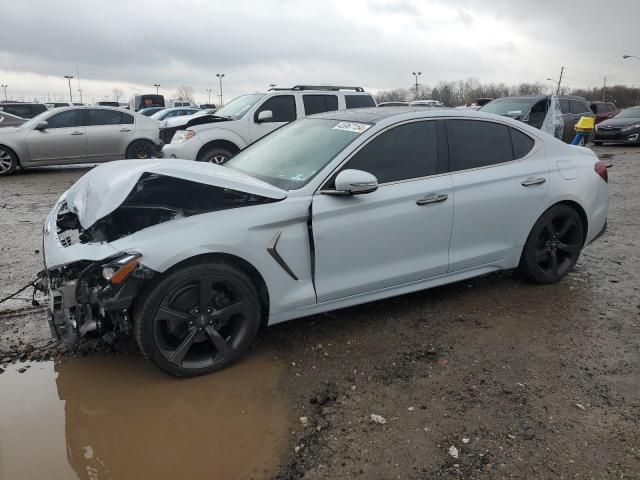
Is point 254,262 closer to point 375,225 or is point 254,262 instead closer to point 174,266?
point 174,266

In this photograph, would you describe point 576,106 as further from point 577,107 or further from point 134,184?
point 134,184

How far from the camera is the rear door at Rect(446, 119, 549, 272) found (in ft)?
13.4

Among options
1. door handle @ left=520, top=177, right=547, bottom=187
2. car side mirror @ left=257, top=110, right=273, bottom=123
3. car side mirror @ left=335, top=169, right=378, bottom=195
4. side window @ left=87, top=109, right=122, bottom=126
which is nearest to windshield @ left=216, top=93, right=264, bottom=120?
car side mirror @ left=257, top=110, right=273, bottom=123

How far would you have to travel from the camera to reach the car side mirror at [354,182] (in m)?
3.41

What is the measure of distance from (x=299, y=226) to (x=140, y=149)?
10.4 metres

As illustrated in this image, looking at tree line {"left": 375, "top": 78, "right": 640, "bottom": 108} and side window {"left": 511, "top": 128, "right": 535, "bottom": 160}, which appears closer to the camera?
side window {"left": 511, "top": 128, "right": 535, "bottom": 160}

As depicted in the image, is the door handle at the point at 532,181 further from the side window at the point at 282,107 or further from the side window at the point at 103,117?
the side window at the point at 103,117

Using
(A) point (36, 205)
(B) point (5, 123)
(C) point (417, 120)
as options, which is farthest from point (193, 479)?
(B) point (5, 123)

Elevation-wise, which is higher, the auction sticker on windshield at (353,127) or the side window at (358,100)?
the side window at (358,100)

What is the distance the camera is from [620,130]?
17500mm

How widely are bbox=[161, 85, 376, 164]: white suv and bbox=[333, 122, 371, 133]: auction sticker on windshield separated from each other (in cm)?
510

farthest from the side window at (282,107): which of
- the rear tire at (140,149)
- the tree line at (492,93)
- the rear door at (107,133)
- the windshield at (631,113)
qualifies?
the tree line at (492,93)

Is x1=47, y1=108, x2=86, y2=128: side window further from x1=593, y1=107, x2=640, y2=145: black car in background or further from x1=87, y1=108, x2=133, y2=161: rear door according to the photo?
x1=593, y1=107, x2=640, y2=145: black car in background

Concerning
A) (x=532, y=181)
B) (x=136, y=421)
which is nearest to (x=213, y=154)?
(x=532, y=181)
